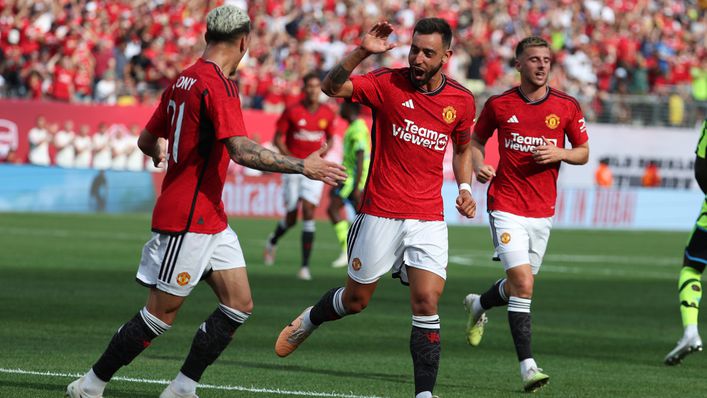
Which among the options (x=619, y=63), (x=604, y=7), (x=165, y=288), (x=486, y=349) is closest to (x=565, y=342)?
(x=486, y=349)

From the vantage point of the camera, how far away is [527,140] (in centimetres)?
1057

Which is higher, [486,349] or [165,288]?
[165,288]

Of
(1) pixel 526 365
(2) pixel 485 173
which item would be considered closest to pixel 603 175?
(2) pixel 485 173

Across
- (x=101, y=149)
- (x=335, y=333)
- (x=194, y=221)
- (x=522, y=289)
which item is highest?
(x=194, y=221)

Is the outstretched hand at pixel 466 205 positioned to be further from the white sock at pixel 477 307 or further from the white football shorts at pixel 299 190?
the white football shorts at pixel 299 190

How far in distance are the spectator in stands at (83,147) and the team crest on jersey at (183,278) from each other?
25136 millimetres

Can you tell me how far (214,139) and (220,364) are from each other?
10.2ft

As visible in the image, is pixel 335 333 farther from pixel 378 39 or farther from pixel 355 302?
pixel 378 39

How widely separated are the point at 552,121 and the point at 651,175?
95.2ft

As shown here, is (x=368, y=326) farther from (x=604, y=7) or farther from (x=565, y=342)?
(x=604, y=7)

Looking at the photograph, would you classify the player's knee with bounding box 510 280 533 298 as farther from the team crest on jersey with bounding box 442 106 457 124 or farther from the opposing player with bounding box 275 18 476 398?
the team crest on jersey with bounding box 442 106 457 124

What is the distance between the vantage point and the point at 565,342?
495 inches

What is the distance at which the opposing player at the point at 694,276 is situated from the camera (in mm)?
10992

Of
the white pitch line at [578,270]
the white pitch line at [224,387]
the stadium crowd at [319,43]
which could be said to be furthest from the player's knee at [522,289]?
the stadium crowd at [319,43]
